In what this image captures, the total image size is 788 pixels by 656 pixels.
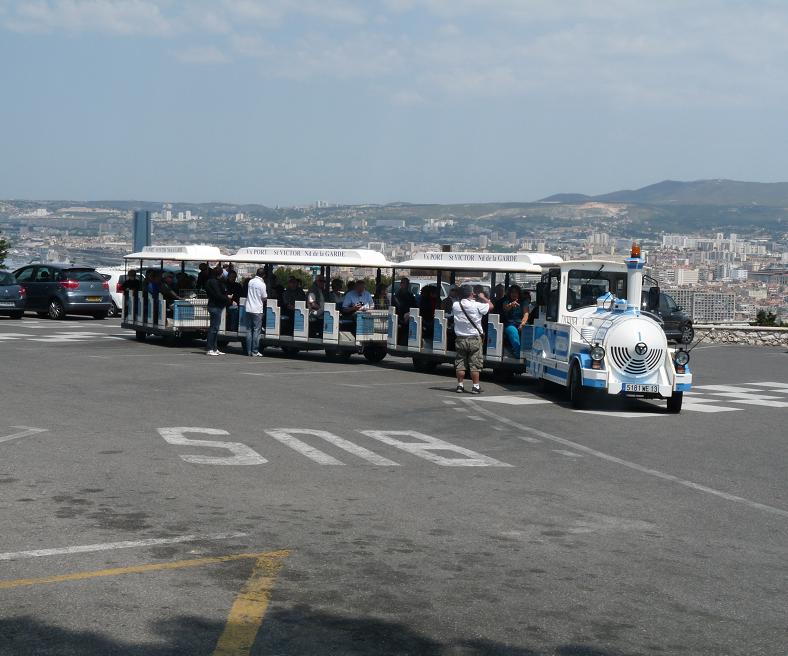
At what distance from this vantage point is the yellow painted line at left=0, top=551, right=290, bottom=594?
21.1ft

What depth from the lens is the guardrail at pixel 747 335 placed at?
38.8m

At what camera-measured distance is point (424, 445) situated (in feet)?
41.8

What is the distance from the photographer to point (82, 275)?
38969mm

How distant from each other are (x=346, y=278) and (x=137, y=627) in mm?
20666

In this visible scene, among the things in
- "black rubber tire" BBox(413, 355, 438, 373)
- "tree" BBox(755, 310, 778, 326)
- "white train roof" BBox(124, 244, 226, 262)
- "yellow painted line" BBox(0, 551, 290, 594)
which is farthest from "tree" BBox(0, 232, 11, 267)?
"yellow painted line" BBox(0, 551, 290, 594)

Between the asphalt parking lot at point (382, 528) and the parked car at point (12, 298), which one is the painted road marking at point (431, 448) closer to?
the asphalt parking lot at point (382, 528)

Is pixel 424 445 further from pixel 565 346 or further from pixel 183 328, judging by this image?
pixel 183 328

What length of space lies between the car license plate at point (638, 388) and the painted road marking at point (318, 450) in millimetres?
5430

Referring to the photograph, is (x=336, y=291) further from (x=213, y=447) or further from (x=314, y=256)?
(x=213, y=447)

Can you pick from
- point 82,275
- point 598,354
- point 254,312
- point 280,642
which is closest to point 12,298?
point 82,275

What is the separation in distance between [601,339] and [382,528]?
989 cm

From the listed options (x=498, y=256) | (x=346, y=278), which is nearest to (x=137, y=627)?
(x=498, y=256)

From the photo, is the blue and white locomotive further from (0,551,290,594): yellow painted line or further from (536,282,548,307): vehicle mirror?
(0,551,290,594): yellow painted line

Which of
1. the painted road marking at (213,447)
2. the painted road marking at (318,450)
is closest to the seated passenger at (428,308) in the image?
the painted road marking at (318,450)
